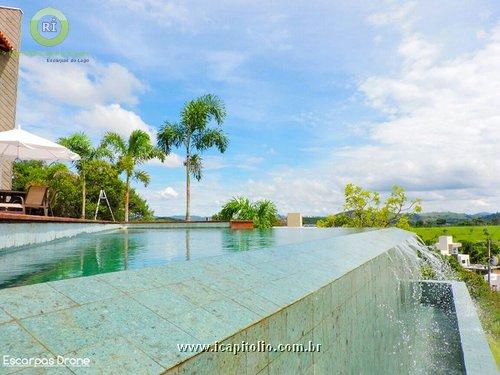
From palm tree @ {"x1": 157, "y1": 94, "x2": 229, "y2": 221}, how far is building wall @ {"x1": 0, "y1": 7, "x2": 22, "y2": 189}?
28.5 ft

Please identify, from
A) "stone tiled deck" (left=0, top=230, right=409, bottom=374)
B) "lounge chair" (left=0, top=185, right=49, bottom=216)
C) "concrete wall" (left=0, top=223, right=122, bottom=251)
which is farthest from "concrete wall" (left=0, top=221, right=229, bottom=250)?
"stone tiled deck" (left=0, top=230, right=409, bottom=374)

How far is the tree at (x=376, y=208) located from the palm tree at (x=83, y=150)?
17.7m

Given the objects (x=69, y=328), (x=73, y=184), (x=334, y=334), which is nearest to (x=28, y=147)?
(x=334, y=334)

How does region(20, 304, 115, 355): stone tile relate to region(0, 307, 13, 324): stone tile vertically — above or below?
below

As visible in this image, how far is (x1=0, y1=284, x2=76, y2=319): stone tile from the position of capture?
1622 millimetres

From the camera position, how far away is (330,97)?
1652cm

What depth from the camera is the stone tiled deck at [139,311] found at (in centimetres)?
149

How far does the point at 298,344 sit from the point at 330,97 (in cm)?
1498

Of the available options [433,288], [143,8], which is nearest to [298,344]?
[143,8]

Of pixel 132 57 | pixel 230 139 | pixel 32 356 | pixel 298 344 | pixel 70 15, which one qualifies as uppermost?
pixel 70 15

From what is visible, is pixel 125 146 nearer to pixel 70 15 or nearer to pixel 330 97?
pixel 70 15

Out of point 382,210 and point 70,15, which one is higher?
point 70,15

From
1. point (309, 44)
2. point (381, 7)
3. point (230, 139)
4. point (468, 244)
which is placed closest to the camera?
point (381, 7)

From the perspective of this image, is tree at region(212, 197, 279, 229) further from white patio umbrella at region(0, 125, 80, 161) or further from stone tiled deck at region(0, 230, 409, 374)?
stone tiled deck at region(0, 230, 409, 374)
